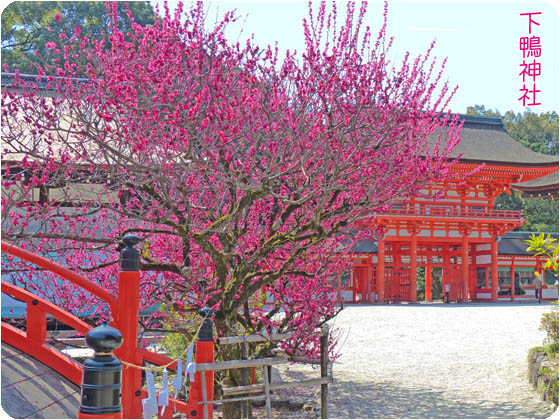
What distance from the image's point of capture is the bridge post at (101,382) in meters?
2.40

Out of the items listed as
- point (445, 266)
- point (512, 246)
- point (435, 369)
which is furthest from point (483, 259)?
point (435, 369)

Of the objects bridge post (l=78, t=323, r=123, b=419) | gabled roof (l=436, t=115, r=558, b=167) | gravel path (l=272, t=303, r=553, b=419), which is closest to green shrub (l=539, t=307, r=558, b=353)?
gravel path (l=272, t=303, r=553, b=419)

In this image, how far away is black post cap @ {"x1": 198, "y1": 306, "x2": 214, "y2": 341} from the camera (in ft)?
16.3

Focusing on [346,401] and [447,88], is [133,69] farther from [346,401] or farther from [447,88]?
[346,401]

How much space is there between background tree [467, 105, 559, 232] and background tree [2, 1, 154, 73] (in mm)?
24785

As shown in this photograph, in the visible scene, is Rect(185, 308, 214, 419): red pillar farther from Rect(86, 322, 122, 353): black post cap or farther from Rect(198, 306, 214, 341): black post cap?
Rect(86, 322, 122, 353): black post cap

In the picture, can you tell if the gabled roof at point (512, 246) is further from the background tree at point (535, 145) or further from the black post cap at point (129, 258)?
the black post cap at point (129, 258)

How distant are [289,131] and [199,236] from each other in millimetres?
1230

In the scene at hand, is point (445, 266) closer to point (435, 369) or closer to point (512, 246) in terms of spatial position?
point (512, 246)

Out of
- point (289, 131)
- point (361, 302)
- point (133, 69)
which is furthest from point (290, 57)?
point (361, 302)

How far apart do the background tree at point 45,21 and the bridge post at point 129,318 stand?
19431 mm

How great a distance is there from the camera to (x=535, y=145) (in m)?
43.4

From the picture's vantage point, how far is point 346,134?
207 inches

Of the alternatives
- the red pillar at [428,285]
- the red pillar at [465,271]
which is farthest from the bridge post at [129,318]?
the red pillar at [428,285]
